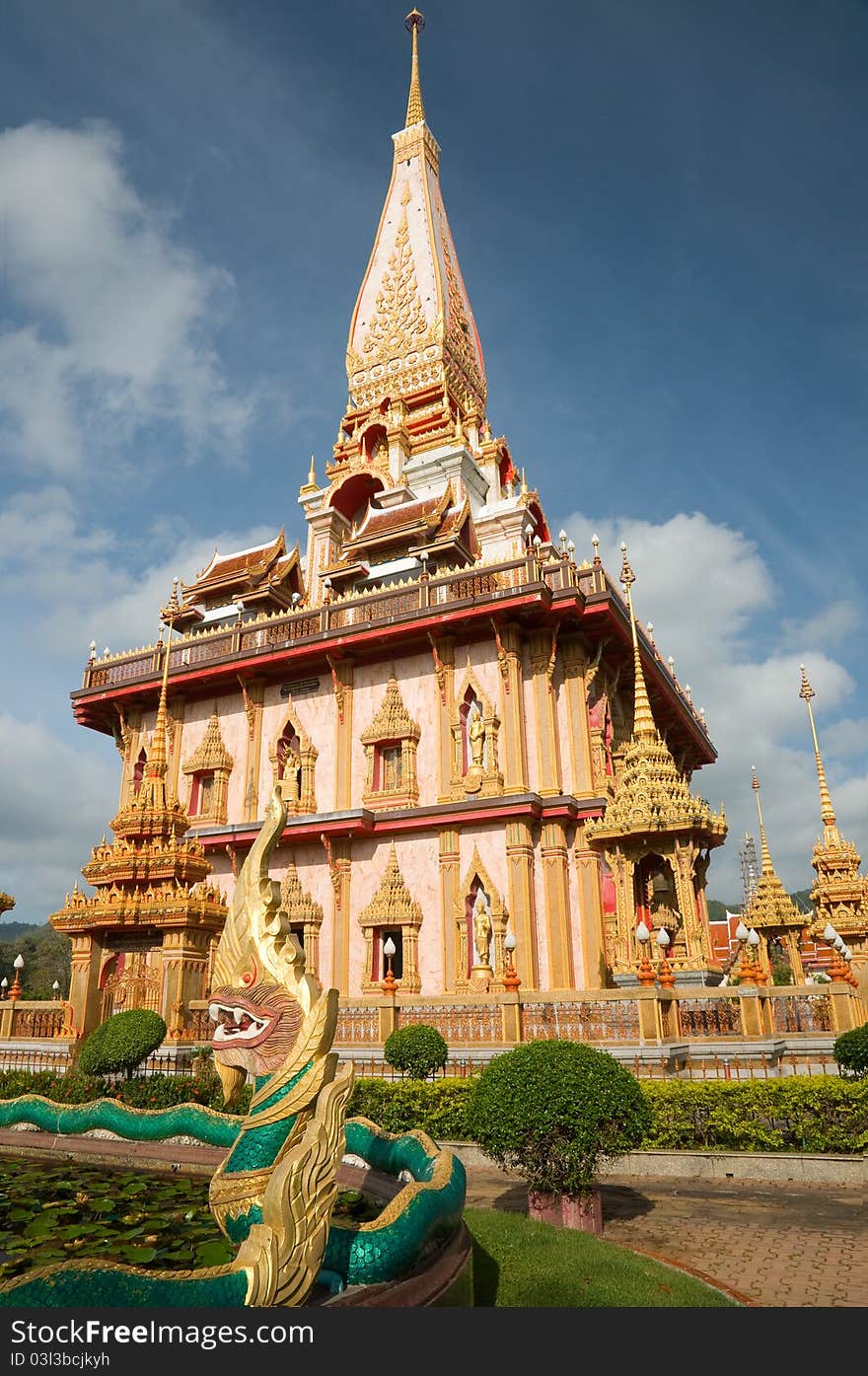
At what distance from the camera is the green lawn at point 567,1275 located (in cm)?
525

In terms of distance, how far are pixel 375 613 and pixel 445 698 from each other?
290 cm

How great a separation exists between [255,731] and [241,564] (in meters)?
6.66

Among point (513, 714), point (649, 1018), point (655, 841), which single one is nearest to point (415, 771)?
point (513, 714)

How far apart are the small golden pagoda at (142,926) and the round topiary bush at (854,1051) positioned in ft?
29.7

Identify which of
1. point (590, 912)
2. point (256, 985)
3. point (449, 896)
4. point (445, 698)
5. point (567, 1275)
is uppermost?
point (445, 698)

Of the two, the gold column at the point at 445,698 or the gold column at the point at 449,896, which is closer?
the gold column at the point at 449,896

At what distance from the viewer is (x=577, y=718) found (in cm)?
2094

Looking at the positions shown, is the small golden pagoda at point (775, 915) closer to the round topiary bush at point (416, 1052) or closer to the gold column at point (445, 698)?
the gold column at point (445, 698)

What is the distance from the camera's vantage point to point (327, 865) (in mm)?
21688

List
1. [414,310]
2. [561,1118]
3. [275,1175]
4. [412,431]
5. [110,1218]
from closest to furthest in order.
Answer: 1. [275,1175]
2. [110,1218]
3. [561,1118]
4. [412,431]
5. [414,310]

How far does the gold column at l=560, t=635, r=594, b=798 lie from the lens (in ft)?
67.2

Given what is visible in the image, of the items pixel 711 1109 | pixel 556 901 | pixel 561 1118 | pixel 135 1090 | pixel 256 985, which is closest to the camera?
pixel 256 985

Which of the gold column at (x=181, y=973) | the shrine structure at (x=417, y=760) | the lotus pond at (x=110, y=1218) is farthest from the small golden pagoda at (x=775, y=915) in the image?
the lotus pond at (x=110, y=1218)

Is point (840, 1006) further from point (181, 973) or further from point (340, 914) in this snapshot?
point (340, 914)
